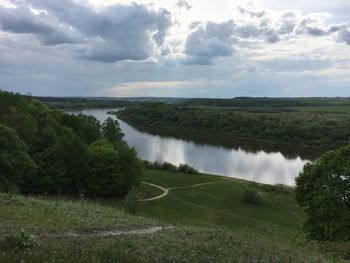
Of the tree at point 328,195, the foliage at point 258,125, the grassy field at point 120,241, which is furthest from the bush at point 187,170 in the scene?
the foliage at point 258,125

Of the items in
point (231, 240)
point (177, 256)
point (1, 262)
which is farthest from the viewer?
point (231, 240)

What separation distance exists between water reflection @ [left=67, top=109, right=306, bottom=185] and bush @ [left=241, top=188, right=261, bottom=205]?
601 inches

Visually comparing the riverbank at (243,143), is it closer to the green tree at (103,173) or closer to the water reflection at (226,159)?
the water reflection at (226,159)

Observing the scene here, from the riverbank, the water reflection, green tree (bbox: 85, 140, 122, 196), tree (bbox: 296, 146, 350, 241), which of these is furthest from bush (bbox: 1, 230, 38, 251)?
the riverbank

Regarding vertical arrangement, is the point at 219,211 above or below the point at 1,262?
below

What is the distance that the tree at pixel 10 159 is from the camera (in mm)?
35781

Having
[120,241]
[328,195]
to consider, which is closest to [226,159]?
[328,195]

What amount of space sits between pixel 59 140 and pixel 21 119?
4990mm

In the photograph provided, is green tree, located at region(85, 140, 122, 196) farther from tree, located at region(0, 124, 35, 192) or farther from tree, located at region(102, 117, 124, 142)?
tree, located at region(102, 117, 124, 142)

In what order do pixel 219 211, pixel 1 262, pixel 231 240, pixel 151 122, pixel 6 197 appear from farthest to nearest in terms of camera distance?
pixel 151 122
pixel 219 211
pixel 6 197
pixel 231 240
pixel 1 262

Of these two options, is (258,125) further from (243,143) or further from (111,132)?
(111,132)

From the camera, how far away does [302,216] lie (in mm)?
45812

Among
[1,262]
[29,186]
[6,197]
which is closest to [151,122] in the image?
[29,186]

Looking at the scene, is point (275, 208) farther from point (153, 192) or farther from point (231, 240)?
point (231, 240)
